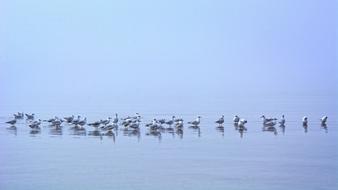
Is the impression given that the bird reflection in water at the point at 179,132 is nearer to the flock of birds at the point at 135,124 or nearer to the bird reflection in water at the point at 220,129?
the flock of birds at the point at 135,124

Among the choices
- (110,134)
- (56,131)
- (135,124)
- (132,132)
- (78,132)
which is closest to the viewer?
(110,134)

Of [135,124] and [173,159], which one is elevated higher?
[135,124]

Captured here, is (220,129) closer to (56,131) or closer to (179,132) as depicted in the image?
(179,132)

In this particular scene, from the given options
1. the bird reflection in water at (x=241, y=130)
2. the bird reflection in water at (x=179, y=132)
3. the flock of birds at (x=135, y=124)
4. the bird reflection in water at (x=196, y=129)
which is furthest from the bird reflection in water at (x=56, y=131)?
the bird reflection in water at (x=241, y=130)

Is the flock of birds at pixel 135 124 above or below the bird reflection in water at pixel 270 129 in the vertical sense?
above

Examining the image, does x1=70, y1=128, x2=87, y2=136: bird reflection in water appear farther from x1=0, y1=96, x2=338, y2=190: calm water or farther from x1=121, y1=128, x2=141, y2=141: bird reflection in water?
x1=121, y1=128, x2=141, y2=141: bird reflection in water

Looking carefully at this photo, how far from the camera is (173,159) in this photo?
22.5m

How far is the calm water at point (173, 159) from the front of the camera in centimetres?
1848

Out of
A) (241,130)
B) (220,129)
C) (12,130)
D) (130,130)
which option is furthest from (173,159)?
(12,130)

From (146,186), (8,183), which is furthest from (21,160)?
(146,186)

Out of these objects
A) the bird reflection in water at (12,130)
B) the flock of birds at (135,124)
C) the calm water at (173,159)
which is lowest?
the calm water at (173,159)

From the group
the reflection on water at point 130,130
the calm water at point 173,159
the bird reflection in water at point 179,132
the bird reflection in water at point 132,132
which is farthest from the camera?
the reflection on water at point 130,130

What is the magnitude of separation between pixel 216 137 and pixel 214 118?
10.2 metres

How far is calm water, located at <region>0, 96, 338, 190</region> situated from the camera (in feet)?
60.6
